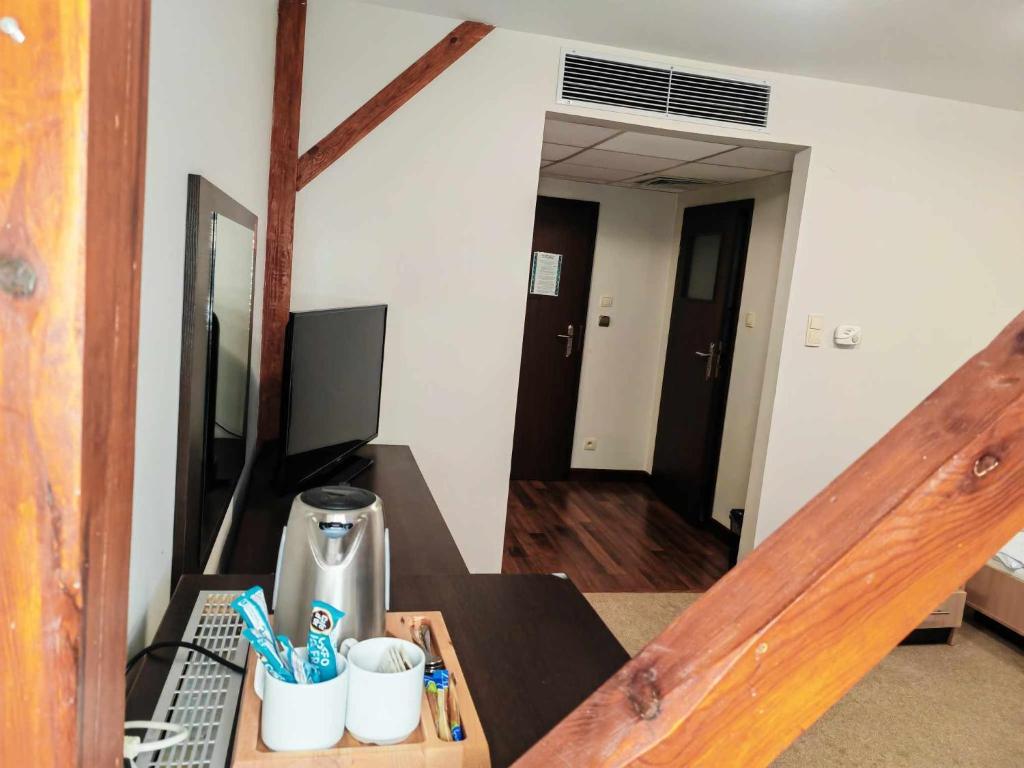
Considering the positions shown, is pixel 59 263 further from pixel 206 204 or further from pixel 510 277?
pixel 510 277

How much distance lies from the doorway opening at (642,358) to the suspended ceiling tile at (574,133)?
3cm

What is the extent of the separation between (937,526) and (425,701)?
63cm

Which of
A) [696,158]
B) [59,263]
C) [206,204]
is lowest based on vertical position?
[59,263]

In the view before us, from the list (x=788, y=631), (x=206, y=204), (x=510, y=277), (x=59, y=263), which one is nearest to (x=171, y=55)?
(x=206, y=204)

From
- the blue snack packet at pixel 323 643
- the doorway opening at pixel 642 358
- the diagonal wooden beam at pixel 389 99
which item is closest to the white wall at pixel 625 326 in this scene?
the doorway opening at pixel 642 358

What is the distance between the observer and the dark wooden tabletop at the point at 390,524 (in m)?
1.66

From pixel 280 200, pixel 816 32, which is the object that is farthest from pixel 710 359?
pixel 280 200

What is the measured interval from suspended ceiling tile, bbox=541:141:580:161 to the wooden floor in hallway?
2067 millimetres

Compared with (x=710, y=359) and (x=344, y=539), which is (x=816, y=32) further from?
(x=344, y=539)

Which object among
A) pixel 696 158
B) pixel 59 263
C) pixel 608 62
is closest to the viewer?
pixel 59 263

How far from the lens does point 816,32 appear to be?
8.52 ft

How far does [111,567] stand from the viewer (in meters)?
0.42

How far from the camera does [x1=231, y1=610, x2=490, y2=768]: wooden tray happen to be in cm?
73

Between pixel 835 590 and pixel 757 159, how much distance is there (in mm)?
3674
